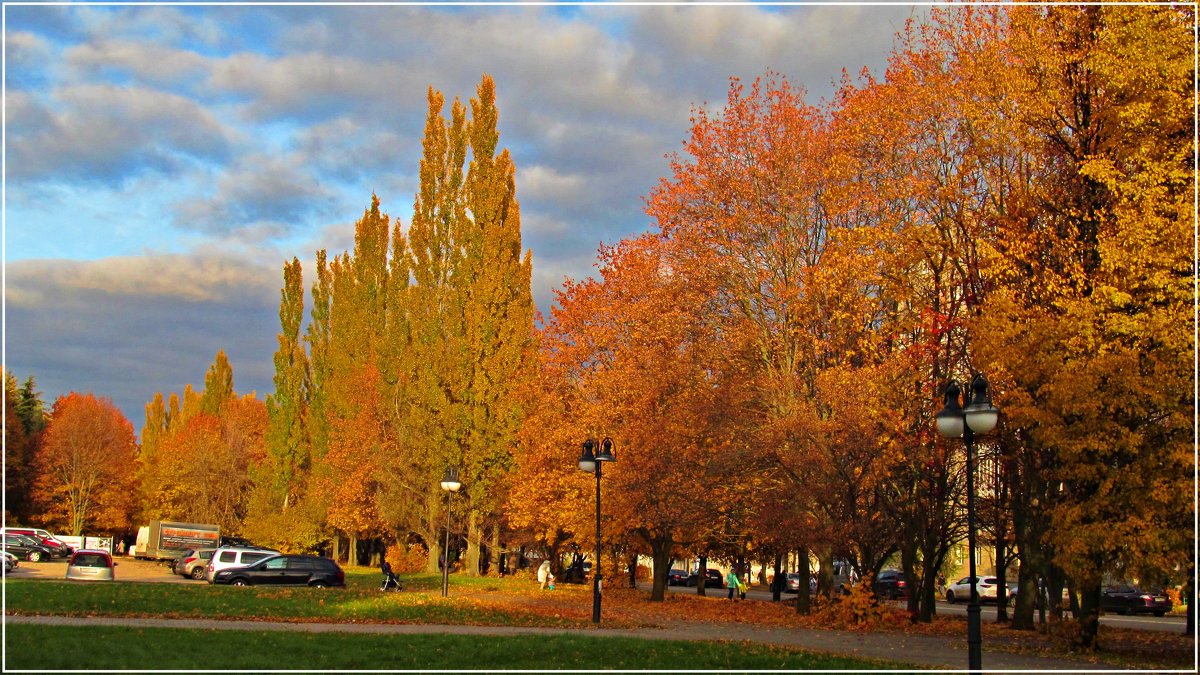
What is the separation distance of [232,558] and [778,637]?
80.8 ft

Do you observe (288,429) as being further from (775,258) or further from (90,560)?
(775,258)

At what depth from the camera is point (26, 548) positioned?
5844cm

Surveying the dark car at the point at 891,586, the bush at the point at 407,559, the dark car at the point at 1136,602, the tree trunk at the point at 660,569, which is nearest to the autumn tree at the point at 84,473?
the bush at the point at 407,559

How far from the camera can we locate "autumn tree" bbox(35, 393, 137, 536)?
78.2 m

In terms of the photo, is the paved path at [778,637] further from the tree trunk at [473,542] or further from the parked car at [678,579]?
the parked car at [678,579]

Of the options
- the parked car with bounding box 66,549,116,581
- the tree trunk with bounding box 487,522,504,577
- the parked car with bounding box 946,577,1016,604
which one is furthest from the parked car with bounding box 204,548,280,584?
the parked car with bounding box 946,577,1016,604

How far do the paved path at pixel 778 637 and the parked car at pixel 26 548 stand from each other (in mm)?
Answer: 45230

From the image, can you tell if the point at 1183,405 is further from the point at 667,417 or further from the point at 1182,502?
the point at 667,417

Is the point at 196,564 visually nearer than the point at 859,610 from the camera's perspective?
No

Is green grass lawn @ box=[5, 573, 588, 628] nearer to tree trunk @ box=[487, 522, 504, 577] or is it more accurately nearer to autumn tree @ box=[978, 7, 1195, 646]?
autumn tree @ box=[978, 7, 1195, 646]

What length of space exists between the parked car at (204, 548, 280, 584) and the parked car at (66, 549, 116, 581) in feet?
11.3

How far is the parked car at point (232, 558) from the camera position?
3734 cm

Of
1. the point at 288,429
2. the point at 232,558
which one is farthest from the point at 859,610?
the point at 288,429

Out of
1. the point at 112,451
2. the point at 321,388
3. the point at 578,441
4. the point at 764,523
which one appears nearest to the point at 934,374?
the point at 764,523
